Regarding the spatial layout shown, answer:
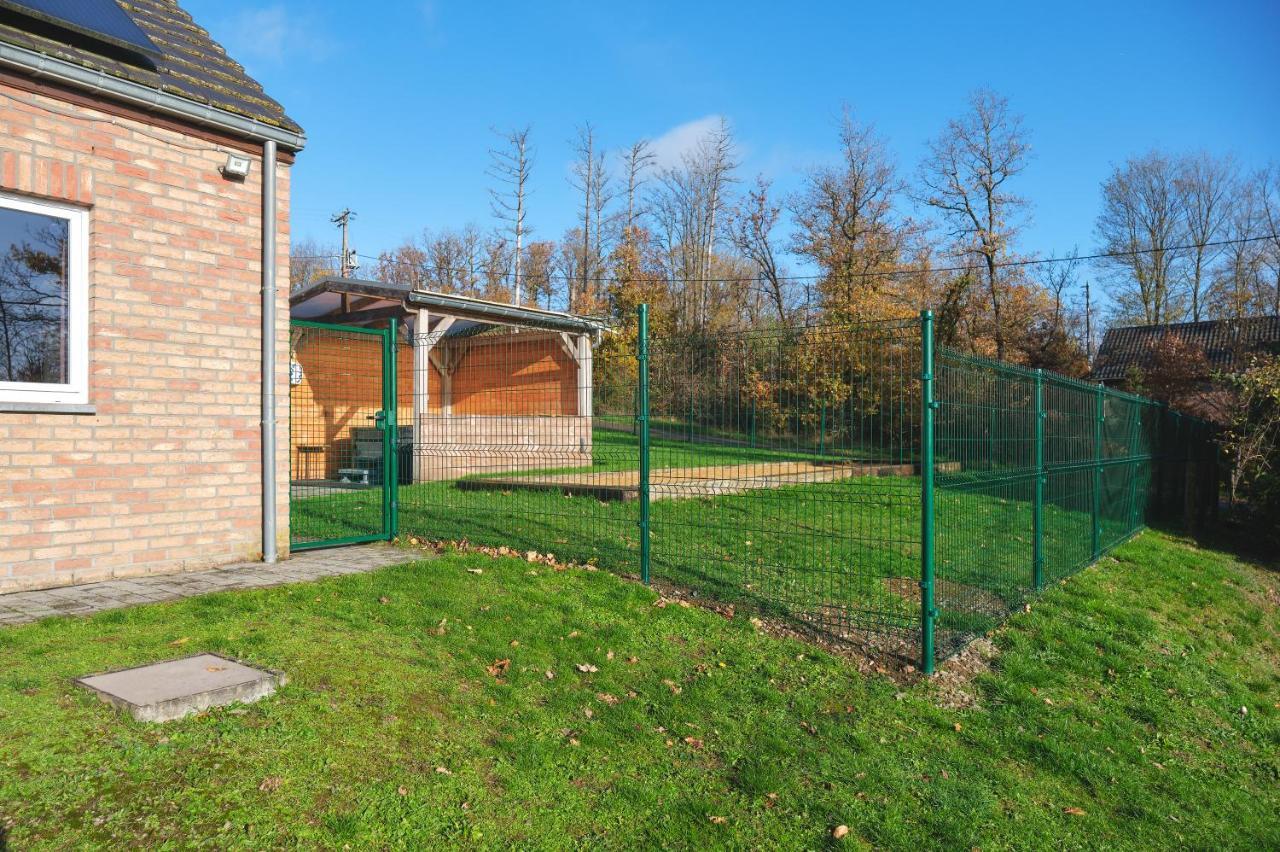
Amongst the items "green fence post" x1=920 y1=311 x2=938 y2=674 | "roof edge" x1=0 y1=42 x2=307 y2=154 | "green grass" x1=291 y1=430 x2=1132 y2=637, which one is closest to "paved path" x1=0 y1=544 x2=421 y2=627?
"green grass" x1=291 y1=430 x2=1132 y2=637

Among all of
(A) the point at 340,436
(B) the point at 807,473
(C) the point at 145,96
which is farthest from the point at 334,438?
(B) the point at 807,473

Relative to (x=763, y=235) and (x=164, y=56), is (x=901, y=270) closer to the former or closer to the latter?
(x=763, y=235)

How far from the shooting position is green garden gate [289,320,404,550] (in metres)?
7.76

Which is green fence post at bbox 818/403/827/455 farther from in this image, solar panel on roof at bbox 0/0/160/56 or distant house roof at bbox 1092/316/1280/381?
distant house roof at bbox 1092/316/1280/381

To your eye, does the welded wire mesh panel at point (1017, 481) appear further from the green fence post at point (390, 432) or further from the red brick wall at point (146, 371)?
the red brick wall at point (146, 371)

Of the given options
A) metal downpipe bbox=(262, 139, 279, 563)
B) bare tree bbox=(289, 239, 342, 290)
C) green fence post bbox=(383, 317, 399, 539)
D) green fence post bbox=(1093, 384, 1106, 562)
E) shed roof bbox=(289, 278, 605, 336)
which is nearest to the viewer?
metal downpipe bbox=(262, 139, 279, 563)

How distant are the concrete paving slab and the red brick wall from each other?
2.29 meters

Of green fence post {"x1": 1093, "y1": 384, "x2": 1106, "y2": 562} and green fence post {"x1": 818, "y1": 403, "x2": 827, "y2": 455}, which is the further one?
green fence post {"x1": 1093, "y1": 384, "x2": 1106, "y2": 562}

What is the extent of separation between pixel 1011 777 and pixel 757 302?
105 feet

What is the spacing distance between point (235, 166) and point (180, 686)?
169 inches

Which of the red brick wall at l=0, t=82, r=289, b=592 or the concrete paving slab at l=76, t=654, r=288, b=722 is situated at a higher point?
the red brick wall at l=0, t=82, r=289, b=592

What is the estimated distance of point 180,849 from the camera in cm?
262

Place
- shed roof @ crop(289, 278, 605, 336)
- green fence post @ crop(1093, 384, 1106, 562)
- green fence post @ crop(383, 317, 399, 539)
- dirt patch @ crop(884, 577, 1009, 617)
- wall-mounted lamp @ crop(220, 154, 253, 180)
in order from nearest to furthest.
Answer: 1. dirt patch @ crop(884, 577, 1009, 617)
2. wall-mounted lamp @ crop(220, 154, 253, 180)
3. green fence post @ crop(383, 317, 399, 539)
4. green fence post @ crop(1093, 384, 1106, 562)
5. shed roof @ crop(289, 278, 605, 336)

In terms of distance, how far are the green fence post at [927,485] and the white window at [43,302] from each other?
5.54 meters
